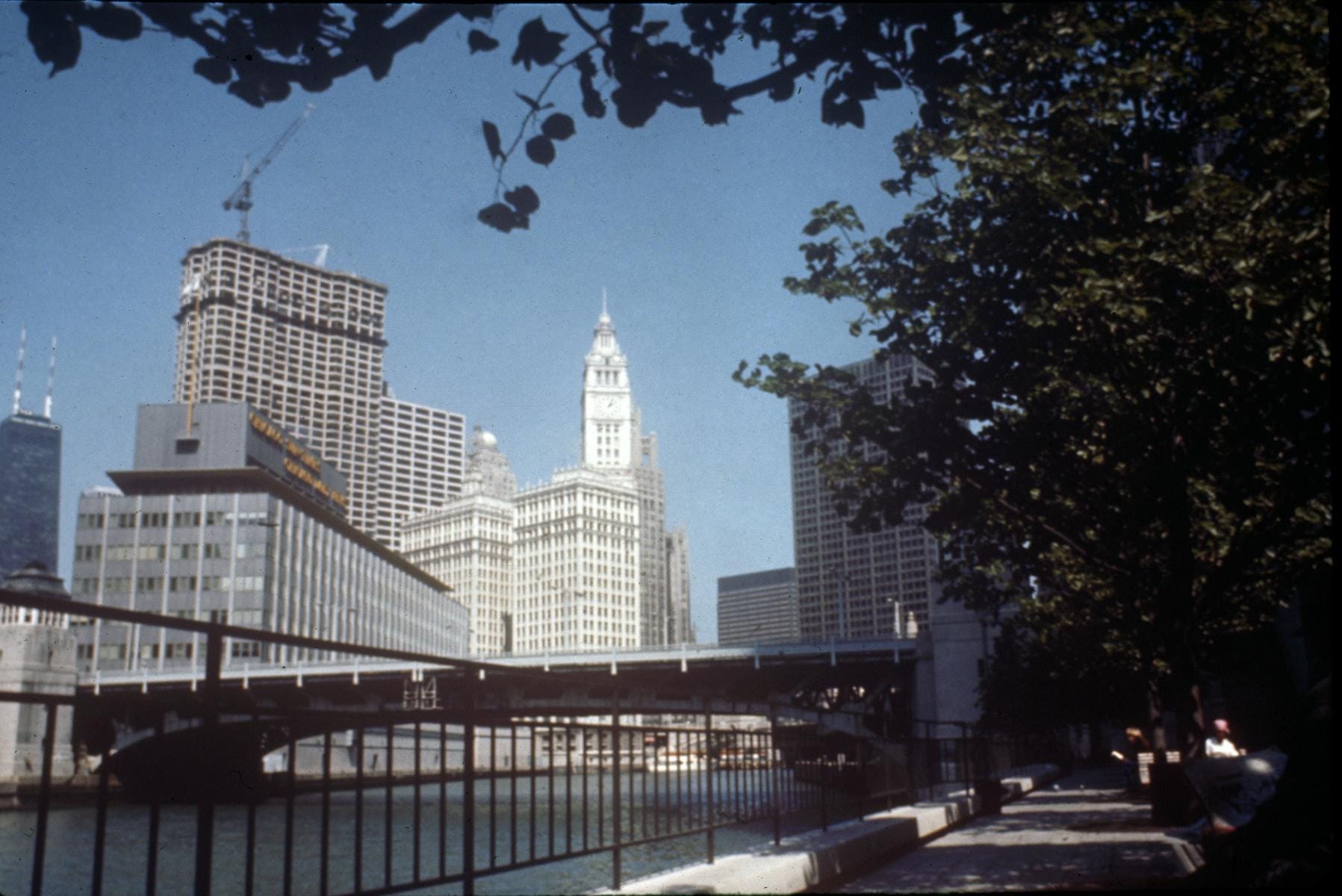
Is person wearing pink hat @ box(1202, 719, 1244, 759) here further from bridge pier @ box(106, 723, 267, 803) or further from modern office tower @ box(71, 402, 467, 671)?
modern office tower @ box(71, 402, 467, 671)

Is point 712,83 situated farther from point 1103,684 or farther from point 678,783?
point 1103,684

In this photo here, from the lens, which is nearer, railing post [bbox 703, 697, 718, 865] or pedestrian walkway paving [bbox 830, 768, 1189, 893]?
railing post [bbox 703, 697, 718, 865]

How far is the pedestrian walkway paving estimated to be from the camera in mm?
9430

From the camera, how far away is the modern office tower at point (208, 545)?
3647 inches

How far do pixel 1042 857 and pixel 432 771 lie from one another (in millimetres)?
7678

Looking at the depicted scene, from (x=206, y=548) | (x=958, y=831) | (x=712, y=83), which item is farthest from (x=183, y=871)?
(x=206, y=548)

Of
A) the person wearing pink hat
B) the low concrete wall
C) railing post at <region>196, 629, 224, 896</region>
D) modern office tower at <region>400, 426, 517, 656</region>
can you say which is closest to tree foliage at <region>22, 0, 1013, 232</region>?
railing post at <region>196, 629, 224, 896</region>

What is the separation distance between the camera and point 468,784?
623 cm

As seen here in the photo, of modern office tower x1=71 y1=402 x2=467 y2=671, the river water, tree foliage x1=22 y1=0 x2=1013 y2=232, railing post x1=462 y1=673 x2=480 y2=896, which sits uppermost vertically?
modern office tower x1=71 y1=402 x2=467 y2=671

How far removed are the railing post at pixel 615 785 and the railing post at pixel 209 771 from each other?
3628 millimetres

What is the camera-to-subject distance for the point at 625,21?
491cm

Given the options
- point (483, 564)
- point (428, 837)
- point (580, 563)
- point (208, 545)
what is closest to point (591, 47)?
point (428, 837)

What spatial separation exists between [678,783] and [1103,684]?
2935 centimetres

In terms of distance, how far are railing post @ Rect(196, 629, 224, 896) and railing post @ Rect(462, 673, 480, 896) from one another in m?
1.71
